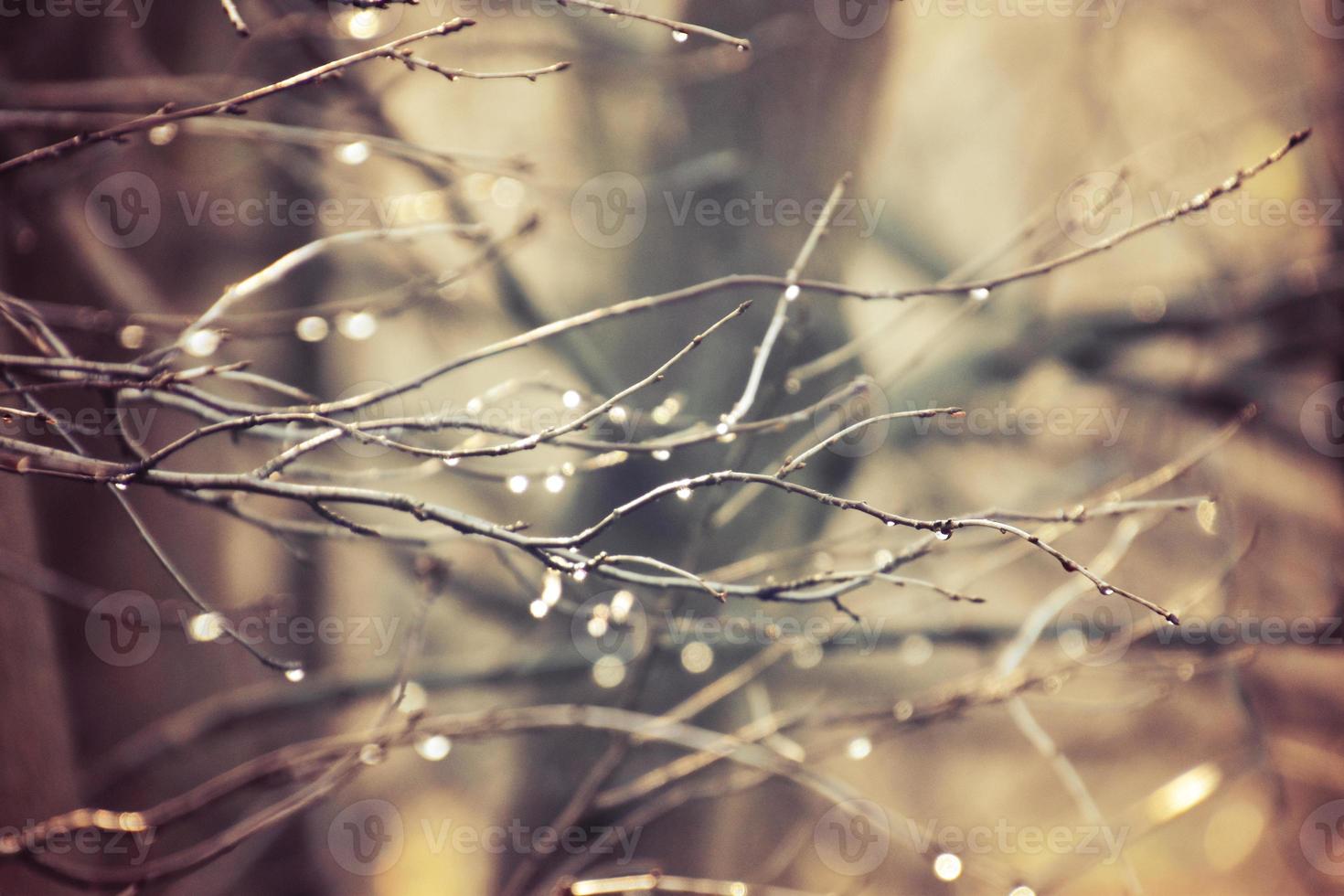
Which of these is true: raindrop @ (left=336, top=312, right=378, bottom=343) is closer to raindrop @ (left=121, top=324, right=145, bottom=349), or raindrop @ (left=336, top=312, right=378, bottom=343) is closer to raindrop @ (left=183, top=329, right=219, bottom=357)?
raindrop @ (left=121, top=324, right=145, bottom=349)

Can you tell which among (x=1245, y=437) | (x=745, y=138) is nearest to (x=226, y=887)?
(x=745, y=138)

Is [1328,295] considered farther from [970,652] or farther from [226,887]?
[226,887]

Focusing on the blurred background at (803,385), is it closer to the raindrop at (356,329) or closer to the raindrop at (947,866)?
the raindrop at (356,329)

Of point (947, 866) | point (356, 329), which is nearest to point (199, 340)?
point (356, 329)

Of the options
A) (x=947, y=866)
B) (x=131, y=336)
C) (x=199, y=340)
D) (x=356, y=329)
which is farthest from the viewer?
(x=356, y=329)

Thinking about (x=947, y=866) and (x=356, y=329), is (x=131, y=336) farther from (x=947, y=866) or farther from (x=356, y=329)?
(x=947, y=866)

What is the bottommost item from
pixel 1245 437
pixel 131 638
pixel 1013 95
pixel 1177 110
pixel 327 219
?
pixel 1245 437

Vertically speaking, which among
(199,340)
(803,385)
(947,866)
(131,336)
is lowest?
(947,866)

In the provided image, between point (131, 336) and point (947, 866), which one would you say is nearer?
point (947, 866)
